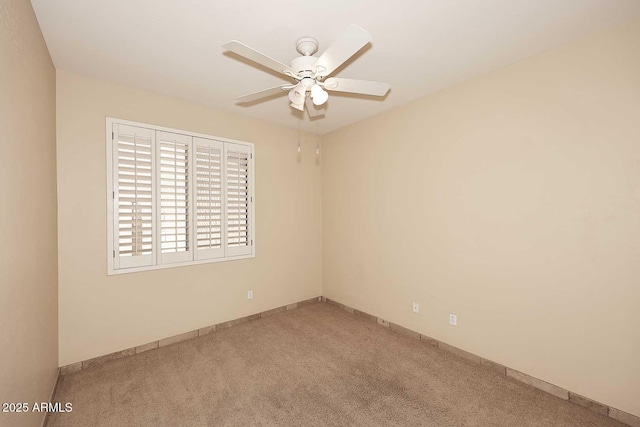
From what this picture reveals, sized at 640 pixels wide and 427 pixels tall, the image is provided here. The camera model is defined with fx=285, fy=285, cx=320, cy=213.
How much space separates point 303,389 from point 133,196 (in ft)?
8.35

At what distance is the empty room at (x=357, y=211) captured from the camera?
193 cm

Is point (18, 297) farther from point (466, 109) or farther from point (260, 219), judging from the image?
point (466, 109)

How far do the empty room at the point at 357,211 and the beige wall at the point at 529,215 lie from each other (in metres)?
0.02

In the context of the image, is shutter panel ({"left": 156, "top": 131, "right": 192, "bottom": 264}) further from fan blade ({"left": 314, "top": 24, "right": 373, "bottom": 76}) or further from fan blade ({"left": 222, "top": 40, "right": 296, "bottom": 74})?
fan blade ({"left": 314, "top": 24, "right": 373, "bottom": 76})

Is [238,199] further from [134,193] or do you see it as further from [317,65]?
[317,65]

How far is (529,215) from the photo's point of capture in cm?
250

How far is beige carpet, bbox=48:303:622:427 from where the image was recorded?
2.09 metres

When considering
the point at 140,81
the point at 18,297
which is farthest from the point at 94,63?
the point at 18,297

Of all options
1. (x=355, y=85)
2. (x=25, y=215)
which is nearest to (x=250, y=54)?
(x=355, y=85)

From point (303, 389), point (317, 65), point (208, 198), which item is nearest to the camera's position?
point (317, 65)

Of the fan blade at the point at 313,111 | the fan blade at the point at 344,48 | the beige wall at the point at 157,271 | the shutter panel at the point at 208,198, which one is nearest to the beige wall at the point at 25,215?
the beige wall at the point at 157,271

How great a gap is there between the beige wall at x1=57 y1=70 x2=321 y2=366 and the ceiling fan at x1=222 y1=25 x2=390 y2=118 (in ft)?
5.19

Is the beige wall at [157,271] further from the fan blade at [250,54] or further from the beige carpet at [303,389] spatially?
the fan blade at [250,54]

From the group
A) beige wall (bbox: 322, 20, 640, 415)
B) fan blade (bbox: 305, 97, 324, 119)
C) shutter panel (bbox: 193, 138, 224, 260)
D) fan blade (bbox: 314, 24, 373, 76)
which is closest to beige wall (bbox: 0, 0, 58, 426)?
shutter panel (bbox: 193, 138, 224, 260)
